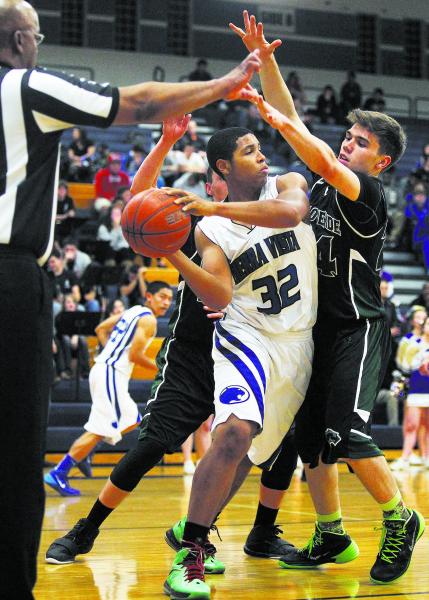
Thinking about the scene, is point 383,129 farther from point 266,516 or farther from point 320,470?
point 266,516

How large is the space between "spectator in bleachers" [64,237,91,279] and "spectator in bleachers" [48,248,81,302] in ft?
0.68

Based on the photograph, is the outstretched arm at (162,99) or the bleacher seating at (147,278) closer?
the outstretched arm at (162,99)

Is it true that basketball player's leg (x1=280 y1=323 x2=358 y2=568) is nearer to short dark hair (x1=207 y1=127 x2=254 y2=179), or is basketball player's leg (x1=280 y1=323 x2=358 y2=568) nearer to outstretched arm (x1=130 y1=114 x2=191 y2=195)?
short dark hair (x1=207 y1=127 x2=254 y2=179)

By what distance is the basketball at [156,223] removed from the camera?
430cm

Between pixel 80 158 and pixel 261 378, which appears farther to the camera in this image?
pixel 80 158

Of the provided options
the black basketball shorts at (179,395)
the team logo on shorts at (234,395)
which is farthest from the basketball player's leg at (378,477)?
the black basketball shorts at (179,395)

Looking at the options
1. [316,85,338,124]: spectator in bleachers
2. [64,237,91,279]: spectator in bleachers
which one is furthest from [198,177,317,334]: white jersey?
[316,85,338,124]: spectator in bleachers

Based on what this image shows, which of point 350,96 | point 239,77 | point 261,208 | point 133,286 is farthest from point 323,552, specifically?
point 350,96

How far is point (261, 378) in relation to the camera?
15.4 feet

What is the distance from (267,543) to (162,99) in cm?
296

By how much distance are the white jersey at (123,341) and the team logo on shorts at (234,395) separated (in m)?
4.64

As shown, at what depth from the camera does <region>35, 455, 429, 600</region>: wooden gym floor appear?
4.68 metres

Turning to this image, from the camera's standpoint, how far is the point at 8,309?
3361 mm

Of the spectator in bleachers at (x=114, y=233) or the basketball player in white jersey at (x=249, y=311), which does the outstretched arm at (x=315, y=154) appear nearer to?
the basketball player in white jersey at (x=249, y=311)
